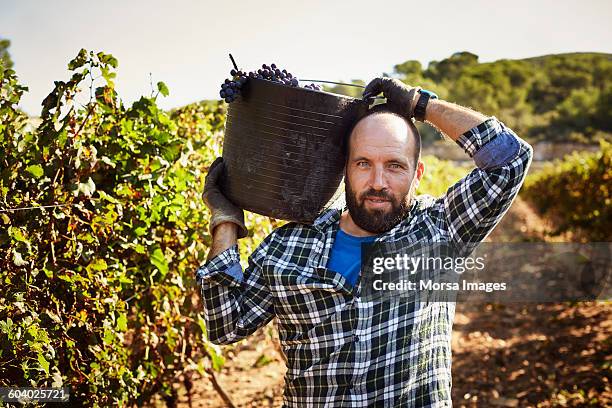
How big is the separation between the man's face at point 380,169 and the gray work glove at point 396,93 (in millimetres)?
67

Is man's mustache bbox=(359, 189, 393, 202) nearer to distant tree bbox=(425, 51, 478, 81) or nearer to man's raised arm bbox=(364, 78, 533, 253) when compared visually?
man's raised arm bbox=(364, 78, 533, 253)

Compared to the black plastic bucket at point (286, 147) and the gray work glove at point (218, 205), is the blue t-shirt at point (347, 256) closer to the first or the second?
the black plastic bucket at point (286, 147)

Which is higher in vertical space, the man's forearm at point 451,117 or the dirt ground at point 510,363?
the man's forearm at point 451,117

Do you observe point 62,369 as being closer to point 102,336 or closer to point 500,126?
point 102,336

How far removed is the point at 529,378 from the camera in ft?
17.2

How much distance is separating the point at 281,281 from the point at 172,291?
1070mm

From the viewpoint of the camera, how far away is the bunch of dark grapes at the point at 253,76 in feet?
7.43

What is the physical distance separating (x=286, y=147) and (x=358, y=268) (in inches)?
20.9

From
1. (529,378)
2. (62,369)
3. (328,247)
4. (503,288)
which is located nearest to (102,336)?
(62,369)

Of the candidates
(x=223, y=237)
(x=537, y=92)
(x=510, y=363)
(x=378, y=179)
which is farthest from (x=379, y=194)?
(x=537, y=92)

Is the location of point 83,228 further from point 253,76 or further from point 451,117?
point 451,117

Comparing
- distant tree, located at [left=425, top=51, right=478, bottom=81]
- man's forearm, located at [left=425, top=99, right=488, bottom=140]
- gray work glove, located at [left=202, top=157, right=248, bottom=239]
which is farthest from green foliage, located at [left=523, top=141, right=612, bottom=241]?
distant tree, located at [left=425, top=51, right=478, bottom=81]

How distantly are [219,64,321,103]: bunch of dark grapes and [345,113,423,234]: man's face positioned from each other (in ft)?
1.00

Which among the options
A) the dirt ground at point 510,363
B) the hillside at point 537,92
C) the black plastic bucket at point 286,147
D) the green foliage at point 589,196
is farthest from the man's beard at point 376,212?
the hillside at point 537,92
